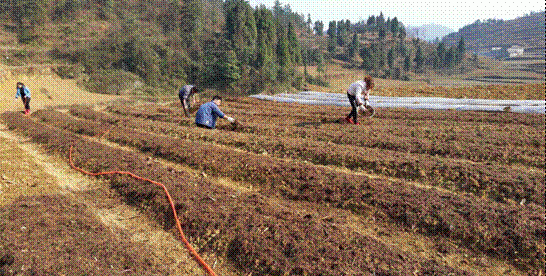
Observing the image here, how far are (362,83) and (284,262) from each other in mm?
7433

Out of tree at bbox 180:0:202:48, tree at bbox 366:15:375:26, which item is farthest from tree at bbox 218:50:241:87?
tree at bbox 366:15:375:26

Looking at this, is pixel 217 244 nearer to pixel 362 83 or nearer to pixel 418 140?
pixel 418 140

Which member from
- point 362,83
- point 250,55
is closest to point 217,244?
point 362,83

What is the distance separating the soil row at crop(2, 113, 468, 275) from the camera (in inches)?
135

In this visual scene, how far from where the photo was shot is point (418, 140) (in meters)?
8.08

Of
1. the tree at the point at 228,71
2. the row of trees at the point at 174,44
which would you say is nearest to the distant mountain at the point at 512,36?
the row of trees at the point at 174,44

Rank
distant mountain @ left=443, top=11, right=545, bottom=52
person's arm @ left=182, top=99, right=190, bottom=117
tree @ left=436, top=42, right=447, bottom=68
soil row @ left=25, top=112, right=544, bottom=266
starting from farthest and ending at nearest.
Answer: distant mountain @ left=443, top=11, right=545, bottom=52 < tree @ left=436, top=42, right=447, bottom=68 < person's arm @ left=182, top=99, right=190, bottom=117 < soil row @ left=25, top=112, right=544, bottom=266

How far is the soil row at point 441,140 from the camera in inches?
270

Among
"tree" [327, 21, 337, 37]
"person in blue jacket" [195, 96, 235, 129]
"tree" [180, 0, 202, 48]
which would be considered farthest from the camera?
"tree" [327, 21, 337, 37]

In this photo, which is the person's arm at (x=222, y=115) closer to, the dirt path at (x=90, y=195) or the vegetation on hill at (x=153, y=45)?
the dirt path at (x=90, y=195)

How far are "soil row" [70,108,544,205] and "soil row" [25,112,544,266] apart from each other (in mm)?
640

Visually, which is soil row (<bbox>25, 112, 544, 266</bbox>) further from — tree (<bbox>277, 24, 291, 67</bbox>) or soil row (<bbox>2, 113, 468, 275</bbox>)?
tree (<bbox>277, 24, 291, 67</bbox>)

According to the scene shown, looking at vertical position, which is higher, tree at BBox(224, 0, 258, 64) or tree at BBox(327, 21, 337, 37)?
tree at BBox(327, 21, 337, 37)

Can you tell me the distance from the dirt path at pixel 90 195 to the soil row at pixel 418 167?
369cm
